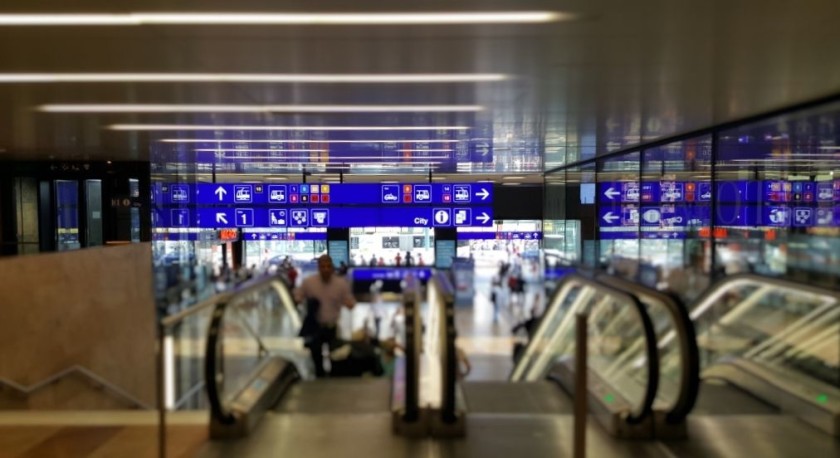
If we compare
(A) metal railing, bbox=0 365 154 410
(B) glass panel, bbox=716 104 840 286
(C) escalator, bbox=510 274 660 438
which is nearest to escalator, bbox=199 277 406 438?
(C) escalator, bbox=510 274 660 438

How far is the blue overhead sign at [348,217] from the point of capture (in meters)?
13.7

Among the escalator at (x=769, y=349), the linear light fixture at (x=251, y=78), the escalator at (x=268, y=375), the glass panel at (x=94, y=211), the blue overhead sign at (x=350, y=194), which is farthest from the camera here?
the glass panel at (x=94, y=211)

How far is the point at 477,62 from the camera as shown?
5.12m

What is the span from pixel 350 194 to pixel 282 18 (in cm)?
1008

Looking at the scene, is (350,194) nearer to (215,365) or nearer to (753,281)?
(753,281)

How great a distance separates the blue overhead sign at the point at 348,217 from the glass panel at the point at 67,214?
10.7ft

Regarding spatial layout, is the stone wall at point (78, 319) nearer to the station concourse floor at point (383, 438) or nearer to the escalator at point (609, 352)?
the station concourse floor at point (383, 438)

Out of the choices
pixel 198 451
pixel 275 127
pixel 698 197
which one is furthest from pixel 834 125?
pixel 198 451

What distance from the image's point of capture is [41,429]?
5.08 m

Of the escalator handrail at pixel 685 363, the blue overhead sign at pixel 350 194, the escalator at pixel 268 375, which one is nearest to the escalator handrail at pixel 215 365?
the escalator at pixel 268 375

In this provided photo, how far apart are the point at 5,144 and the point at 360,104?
756cm

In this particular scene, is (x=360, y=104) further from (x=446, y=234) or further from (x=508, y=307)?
(x=446, y=234)

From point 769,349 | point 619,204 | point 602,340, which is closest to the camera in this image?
point 769,349

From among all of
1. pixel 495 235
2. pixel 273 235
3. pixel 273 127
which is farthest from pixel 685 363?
pixel 273 235
